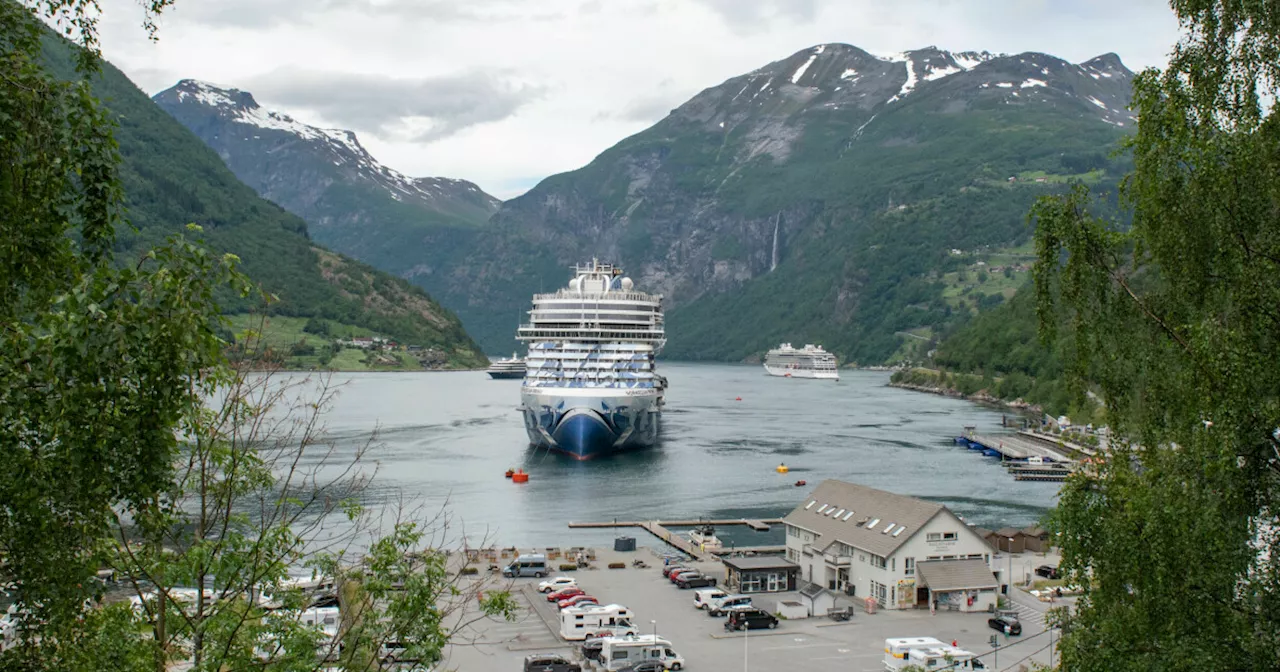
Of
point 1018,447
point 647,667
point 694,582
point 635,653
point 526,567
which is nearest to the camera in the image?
point 647,667

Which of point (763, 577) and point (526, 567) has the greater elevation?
point (763, 577)

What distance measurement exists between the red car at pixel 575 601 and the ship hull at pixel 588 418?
138ft

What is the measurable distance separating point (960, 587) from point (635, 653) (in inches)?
466

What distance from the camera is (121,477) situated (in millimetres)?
7141

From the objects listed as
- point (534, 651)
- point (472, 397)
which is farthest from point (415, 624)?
point (472, 397)

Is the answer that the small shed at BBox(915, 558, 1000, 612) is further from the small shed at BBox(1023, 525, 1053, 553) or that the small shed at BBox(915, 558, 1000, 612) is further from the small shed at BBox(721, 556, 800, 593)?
the small shed at BBox(1023, 525, 1053, 553)

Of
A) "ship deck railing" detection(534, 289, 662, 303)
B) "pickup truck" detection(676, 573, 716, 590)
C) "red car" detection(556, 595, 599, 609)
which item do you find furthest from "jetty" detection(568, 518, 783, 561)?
"ship deck railing" detection(534, 289, 662, 303)

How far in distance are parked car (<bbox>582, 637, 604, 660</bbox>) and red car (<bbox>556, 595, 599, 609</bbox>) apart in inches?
142

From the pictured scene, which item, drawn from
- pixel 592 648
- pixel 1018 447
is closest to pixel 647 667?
pixel 592 648

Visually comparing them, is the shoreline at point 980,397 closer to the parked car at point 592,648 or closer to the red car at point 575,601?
the red car at point 575,601

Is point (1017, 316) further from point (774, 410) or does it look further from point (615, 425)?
point (615, 425)

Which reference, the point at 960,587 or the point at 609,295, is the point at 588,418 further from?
the point at 960,587

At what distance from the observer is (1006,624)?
98.7 feet

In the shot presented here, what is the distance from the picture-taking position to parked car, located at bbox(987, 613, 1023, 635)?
98.2 feet
